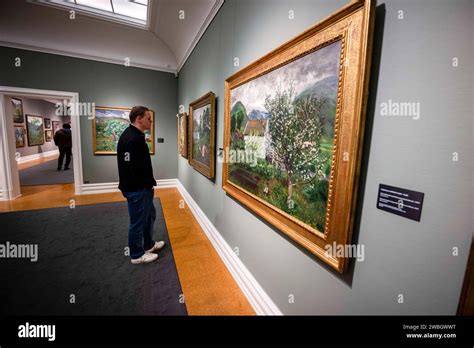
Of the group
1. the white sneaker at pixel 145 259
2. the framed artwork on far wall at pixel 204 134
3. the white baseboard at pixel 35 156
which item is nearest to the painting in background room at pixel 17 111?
the white baseboard at pixel 35 156

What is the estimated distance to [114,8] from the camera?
3986 mm

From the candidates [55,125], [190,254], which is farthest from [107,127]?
[55,125]

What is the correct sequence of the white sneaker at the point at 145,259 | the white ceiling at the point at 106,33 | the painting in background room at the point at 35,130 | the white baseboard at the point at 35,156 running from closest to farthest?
1. the white sneaker at the point at 145,259
2. the white ceiling at the point at 106,33
3. the white baseboard at the point at 35,156
4. the painting in background room at the point at 35,130

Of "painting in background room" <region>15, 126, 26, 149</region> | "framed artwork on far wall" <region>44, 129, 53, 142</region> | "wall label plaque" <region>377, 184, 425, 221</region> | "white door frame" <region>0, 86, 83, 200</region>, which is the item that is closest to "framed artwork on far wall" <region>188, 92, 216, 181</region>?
"wall label plaque" <region>377, 184, 425, 221</region>

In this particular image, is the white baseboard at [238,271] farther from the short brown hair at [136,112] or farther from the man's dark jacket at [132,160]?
the short brown hair at [136,112]

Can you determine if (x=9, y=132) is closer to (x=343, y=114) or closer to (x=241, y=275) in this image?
(x=241, y=275)

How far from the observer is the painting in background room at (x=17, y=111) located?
26.2 feet

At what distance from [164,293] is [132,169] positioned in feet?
4.48

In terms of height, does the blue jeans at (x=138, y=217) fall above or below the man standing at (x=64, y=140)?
below

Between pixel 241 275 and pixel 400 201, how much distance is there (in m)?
1.74

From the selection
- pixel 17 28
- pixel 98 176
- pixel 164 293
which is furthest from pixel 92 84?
pixel 164 293

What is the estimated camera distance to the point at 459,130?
0.66 m

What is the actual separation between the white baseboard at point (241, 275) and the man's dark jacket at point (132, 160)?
1266mm

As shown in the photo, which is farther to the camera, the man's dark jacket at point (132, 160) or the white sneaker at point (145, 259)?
the white sneaker at point (145, 259)
